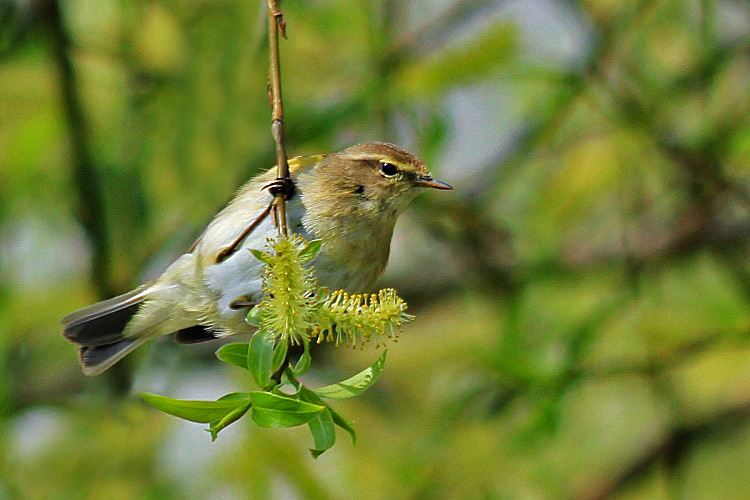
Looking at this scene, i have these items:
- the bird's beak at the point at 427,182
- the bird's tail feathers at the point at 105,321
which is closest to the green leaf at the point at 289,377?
the bird's beak at the point at 427,182

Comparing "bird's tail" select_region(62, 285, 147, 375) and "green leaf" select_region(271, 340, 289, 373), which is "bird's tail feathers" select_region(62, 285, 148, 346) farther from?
"green leaf" select_region(271, 340, 289, 373)

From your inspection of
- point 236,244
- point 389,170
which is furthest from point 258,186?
point 389,170

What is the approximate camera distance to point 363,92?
393cm

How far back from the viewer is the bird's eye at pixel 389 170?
277cm

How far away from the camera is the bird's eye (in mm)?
2768

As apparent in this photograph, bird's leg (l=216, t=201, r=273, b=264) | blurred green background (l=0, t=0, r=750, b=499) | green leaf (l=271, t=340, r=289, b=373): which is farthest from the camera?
blurred green background (l=0, t=0, r=750, b=499)

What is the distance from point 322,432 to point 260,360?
6.5 inches

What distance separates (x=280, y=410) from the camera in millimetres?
1526

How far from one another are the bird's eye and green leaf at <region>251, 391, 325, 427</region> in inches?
52.6

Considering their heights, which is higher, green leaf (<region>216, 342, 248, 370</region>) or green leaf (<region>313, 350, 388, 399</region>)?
green leaf (<region>216, 342, 248, 370</region>)

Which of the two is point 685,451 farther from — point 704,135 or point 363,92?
point 363,92

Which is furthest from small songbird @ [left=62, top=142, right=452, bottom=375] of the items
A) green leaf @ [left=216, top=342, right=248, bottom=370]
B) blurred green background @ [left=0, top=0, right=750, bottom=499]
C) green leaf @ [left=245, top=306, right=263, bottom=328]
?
green leaf @ [left=216, top=342, right=248, bottom=370]

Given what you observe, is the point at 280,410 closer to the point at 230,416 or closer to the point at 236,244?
the point at 230,416

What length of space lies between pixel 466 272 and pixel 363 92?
1.25 m
